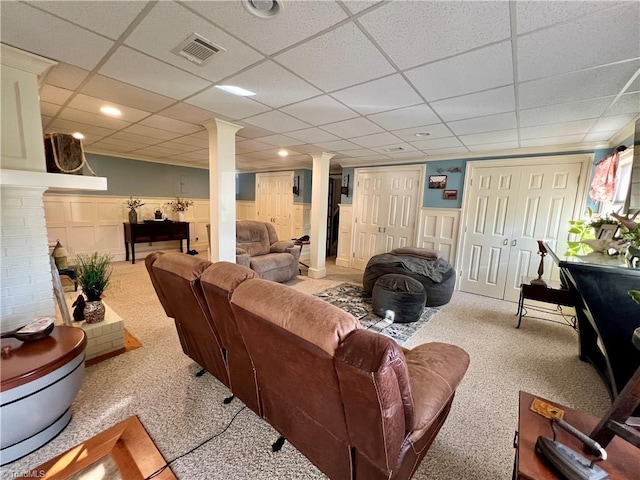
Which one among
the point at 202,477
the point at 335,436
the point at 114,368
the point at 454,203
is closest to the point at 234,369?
the point at 202,477

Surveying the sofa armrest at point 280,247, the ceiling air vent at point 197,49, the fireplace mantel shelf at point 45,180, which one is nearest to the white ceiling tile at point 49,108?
the fireplace mantel shelf at point 45,180

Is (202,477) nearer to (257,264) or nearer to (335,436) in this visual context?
(335,436)

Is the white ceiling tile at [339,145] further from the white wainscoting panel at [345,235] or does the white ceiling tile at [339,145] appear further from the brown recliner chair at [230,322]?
the brown recliner chair at [230,322]

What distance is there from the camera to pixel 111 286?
3910 mm

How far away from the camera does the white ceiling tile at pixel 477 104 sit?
2008 mm

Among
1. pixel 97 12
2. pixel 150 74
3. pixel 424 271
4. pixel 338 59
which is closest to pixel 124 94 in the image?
pixel 150 74

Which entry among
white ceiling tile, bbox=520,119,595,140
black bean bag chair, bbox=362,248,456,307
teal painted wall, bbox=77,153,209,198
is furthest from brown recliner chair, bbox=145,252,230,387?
teal painted wall, bbox=77,153,209,198

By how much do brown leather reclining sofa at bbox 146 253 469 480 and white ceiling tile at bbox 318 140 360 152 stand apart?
2870mm

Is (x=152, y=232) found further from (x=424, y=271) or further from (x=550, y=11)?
(x=550, y=11)

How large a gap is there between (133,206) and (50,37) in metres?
4.82

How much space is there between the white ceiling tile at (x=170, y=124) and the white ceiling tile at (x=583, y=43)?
3217 mm

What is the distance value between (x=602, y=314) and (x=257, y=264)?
12.1 feet

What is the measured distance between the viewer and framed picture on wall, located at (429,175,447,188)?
4.47 metres

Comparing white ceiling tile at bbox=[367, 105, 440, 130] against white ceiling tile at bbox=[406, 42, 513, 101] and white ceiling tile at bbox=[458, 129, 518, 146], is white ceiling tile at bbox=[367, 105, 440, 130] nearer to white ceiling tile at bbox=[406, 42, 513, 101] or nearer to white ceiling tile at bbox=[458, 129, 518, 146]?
white ceiling tile at bbox=[406, 42, 513, 101]
